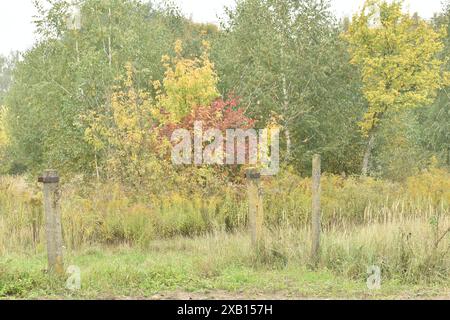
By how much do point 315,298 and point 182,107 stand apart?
8.91m

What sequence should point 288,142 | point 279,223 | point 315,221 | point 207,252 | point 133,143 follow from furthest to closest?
point 288,142
point 133,143
point 279,223
point 207,252
point 315,221

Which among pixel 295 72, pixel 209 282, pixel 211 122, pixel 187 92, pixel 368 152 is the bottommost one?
pixel 209 282

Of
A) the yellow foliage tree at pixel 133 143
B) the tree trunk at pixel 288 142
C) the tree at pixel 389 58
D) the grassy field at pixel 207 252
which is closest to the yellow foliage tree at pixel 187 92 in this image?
the yellow foliage tree at pixel 133 143

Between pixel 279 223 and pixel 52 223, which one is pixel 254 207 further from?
pixel 279 223

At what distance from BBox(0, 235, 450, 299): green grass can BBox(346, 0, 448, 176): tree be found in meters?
14.7

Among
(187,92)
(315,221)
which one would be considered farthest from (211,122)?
(315,221)

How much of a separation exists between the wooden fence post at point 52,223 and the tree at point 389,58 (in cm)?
1609

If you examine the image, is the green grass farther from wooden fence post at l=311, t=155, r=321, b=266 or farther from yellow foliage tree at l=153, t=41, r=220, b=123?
yellow foliage tree at l=153, t=41, r=220, b=123

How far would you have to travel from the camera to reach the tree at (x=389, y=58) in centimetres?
2138

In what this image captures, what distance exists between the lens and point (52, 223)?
21.4ft

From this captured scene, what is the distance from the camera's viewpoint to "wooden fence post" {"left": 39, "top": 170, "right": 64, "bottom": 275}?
21.1 ft

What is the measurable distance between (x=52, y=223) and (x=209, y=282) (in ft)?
6.31

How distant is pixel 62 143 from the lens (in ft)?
64.6
